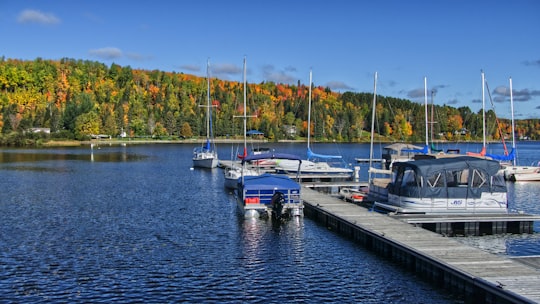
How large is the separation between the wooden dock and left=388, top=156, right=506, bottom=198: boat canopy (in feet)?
7.63

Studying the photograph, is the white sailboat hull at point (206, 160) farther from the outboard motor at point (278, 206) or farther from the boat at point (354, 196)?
the outboard motor at point (278, 206)

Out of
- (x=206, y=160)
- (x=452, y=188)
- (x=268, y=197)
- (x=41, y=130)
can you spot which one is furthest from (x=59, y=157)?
(x=452, y=188)

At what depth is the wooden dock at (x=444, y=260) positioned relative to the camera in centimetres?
1662

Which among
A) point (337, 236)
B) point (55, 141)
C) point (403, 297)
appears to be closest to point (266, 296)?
point (403, 297)

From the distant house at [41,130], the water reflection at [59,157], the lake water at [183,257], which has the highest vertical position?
the distant house at [41,130]

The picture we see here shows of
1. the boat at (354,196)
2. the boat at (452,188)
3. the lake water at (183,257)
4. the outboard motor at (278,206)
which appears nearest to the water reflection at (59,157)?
the lake water at (183,257)

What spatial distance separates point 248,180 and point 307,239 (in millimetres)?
7183

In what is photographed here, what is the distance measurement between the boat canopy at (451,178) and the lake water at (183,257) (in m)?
2.91

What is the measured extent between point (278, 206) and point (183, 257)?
847 centimetres

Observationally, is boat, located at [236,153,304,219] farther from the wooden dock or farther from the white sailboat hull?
the white sailboat hull

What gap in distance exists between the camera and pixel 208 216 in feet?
116

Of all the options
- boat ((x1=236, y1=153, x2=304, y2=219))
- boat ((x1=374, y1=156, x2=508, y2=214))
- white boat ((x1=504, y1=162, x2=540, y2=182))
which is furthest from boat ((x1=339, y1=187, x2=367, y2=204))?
white boat ((x1=504, y1=162, x2=540, y2=182))

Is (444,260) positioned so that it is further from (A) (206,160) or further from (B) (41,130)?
(B) (41,130)

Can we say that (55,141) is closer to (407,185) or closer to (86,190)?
(86,190)
